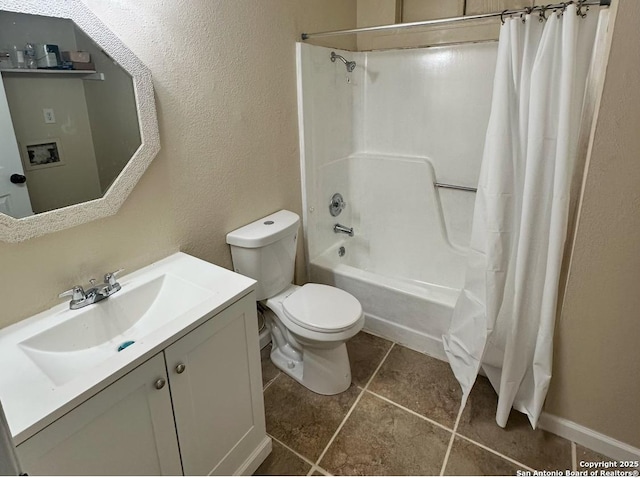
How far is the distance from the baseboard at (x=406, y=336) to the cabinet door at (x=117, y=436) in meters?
1.37

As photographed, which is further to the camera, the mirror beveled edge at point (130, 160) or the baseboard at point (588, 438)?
the baseboard at point (588, 438)

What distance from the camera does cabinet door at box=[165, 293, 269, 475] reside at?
1.16 metres

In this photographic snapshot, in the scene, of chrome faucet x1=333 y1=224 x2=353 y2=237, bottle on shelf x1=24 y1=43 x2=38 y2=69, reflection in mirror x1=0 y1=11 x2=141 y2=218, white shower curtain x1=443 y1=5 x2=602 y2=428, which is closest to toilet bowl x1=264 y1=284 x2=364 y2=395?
white shower curtain x1=443 y1=5 x2=602 y2=428

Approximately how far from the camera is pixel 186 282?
54.9 inches

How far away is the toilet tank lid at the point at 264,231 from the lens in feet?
5.83

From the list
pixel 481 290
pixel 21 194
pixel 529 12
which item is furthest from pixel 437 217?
pixel 21 194

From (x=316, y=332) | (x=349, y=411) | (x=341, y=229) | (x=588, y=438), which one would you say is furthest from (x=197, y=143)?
(x=588, y=438)

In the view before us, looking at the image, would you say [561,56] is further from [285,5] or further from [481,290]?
[285,5]

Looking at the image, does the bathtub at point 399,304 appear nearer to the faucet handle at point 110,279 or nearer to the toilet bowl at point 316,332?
the toilet bowl at point 316,332

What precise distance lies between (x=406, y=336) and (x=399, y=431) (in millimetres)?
614

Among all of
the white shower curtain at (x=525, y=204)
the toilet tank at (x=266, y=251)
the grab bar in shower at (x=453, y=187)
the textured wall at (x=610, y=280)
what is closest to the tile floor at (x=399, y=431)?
the white shower curtain at (x=525, y=204)

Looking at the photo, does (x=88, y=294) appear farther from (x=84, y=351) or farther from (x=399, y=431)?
(x=399, y=431)

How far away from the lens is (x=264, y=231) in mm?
1845

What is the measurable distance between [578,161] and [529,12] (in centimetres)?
57
